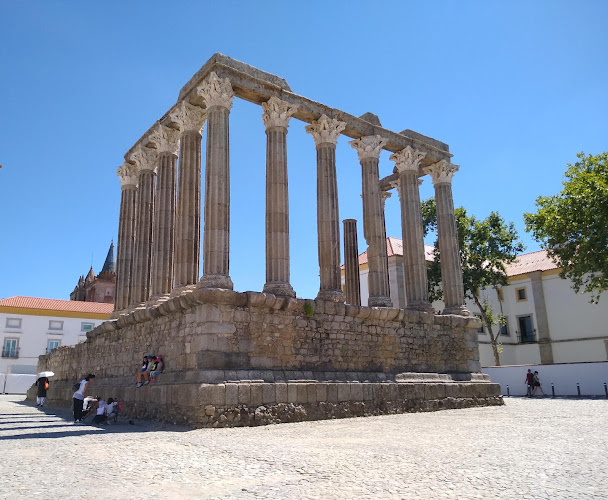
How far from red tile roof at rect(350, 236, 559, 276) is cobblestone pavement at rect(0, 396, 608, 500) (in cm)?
2606

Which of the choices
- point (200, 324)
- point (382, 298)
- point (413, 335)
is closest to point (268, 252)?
point (200, 324)

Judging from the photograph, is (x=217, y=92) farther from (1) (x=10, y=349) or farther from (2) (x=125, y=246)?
(1) (x=10, y=349)

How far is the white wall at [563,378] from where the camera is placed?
81.0 ft

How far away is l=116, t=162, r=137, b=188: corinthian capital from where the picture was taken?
19859mm

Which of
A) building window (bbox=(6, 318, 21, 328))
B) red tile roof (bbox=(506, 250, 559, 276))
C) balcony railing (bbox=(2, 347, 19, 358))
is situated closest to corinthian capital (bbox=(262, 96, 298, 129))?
red tile roof (bbox=(506, 250, 559, 276))

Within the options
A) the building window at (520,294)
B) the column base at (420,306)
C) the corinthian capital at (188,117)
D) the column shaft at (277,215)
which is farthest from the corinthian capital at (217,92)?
the building window at (520,294)

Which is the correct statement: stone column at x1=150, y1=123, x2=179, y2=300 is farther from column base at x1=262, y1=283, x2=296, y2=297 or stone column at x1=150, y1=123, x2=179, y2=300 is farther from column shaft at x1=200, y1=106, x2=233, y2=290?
column base at x1=262, y1=283, x2=296, y2=297

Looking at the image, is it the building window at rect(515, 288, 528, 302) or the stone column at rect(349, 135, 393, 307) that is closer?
the stone column at rect(349, 135, 393, 307)

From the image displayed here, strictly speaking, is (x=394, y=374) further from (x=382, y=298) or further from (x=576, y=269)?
(x=576, y=269)

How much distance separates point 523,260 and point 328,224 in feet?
106

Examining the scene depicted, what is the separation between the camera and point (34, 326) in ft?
141

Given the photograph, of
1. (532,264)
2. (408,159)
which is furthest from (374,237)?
(532,264)

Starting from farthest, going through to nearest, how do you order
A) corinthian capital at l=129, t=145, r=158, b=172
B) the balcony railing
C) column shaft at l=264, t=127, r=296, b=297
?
1. the balcony railing
2. corinthian capital at l=129, t=145, r=158, b=172
3. column shaft at l=264, t=127, r=296, b=297

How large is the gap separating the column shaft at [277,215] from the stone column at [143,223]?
553cm
